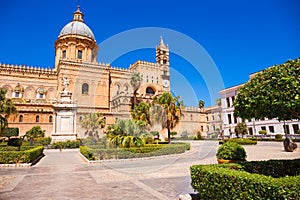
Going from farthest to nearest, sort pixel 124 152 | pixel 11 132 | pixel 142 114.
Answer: pixel 11 132 → pixel 142 114 → pixel 124 152

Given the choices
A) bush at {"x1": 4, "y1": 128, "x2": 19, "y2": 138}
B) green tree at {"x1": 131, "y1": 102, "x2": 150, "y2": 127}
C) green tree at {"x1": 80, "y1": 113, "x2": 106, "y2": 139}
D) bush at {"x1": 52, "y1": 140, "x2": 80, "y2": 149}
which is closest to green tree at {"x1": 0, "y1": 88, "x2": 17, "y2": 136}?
bush at {"x1": 52, "y1": 140, "x2": 80, "y2": 149}

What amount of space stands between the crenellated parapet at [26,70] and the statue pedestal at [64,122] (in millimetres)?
26698

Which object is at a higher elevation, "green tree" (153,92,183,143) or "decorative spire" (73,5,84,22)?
"decorative spire" (73,5,84,22)

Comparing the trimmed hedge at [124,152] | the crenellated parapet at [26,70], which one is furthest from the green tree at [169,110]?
the crenellated parapet at [26,70]

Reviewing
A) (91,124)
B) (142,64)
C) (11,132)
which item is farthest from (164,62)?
(11,132)

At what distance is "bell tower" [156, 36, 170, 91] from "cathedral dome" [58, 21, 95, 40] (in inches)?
901

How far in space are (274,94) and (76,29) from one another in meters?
56.1

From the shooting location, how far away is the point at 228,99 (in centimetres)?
4306

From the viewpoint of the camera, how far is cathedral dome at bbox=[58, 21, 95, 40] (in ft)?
172

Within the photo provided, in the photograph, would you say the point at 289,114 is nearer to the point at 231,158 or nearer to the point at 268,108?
the point at 268,108

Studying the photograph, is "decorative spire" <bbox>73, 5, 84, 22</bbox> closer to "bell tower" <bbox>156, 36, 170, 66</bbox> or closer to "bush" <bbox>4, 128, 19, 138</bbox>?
"bell tower" <bbox>156, 36, 170, 66</bbox>

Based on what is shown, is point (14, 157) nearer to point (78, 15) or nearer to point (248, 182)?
point (248, 182)

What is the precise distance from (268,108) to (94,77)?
47.9 m

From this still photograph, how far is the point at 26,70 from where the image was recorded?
164 feet
